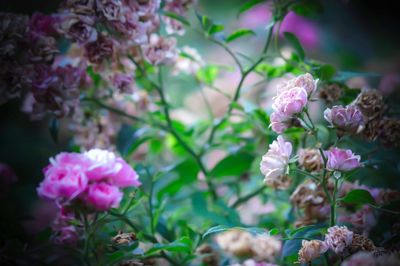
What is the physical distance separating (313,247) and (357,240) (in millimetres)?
58

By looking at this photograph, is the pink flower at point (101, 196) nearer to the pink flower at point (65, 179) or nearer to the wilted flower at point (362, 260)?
the pink flower at point (65, 179)

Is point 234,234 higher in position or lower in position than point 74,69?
lower

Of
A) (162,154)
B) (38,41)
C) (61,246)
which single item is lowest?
(162,154)

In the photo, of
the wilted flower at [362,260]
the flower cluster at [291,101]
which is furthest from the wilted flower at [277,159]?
the wilted flower at [362,260]

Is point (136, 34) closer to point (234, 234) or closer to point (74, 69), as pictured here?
point (74, 69)

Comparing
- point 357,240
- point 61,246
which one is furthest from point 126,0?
A: point 357,240

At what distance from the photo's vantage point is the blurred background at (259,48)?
→ 109cm

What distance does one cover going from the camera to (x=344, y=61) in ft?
4.51

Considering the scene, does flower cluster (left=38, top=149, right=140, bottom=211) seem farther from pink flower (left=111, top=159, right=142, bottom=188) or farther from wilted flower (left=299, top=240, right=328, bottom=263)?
wilted flower (left=299, top=240, right=328, bottom=263)

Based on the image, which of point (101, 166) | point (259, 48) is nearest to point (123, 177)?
point (101, 166)

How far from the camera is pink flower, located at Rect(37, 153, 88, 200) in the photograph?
1.78ft

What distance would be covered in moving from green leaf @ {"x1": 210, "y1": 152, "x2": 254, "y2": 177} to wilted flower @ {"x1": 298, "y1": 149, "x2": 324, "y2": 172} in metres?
0.19

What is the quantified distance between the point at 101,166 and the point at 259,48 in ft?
4.15

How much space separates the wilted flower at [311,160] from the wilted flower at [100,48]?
1.18 feet
